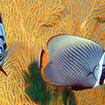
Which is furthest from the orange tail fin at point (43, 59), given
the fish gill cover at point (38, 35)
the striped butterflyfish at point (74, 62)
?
the fish gill cover at point (38, 35)

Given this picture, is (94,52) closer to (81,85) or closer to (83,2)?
(81,85)

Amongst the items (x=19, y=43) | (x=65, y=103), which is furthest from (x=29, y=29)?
(x=65, y=103)

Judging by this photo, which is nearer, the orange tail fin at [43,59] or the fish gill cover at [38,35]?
the orange tail fin at [43,59]

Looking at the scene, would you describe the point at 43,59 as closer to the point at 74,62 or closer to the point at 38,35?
the point at 74,62

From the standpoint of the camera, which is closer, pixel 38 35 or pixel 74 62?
pixel 74 62

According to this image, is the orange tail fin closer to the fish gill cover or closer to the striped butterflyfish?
the striped butterflyfish

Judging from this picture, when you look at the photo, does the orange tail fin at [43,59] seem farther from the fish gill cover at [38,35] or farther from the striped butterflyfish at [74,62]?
the fish gill cover at [38,35]

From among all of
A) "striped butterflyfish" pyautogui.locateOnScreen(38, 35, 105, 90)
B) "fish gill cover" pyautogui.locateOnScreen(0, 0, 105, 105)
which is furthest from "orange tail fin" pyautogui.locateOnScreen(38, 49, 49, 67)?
"fish gill cover" pyautogui.locateOnScreen(0, 0, 105, 105)

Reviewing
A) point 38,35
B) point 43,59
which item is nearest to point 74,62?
point 43,59
